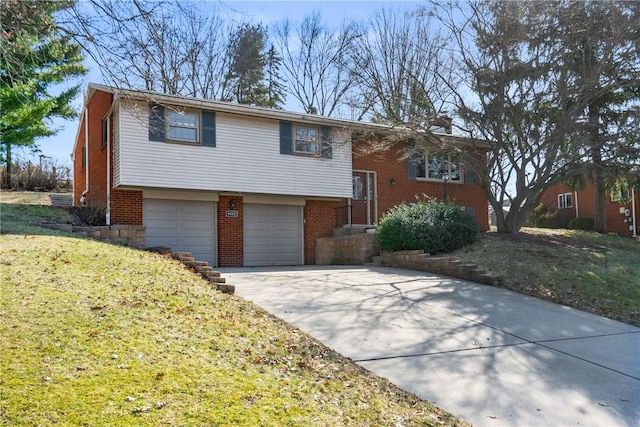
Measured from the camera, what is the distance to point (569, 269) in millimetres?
10914

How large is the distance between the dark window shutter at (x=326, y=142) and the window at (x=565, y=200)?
18.2 metres

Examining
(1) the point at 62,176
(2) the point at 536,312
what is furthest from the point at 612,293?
(1) the point at 62,176

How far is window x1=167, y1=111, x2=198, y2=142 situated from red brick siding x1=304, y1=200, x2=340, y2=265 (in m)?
4.66

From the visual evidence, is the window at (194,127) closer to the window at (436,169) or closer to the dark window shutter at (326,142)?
the dark window shutter at (326,142)

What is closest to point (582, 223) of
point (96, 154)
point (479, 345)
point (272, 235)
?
point (272, 235)

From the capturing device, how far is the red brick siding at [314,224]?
16.7 metres

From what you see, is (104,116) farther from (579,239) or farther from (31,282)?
(579,239)

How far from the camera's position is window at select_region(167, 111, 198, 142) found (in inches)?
539

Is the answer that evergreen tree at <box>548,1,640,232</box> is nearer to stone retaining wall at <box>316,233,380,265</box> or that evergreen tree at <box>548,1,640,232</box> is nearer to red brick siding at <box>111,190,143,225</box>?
stone retaining wall at <box>316,233,380,265</box>

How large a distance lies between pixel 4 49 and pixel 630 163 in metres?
14.3

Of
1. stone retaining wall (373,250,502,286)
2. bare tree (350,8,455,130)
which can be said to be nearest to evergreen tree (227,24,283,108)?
bare tree (350,8,455,130)

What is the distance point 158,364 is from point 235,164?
1109cm

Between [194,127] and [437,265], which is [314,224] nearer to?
[194,127]

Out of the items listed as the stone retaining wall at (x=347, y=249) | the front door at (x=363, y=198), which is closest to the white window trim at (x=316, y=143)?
the front door at (x=363, y=198)
